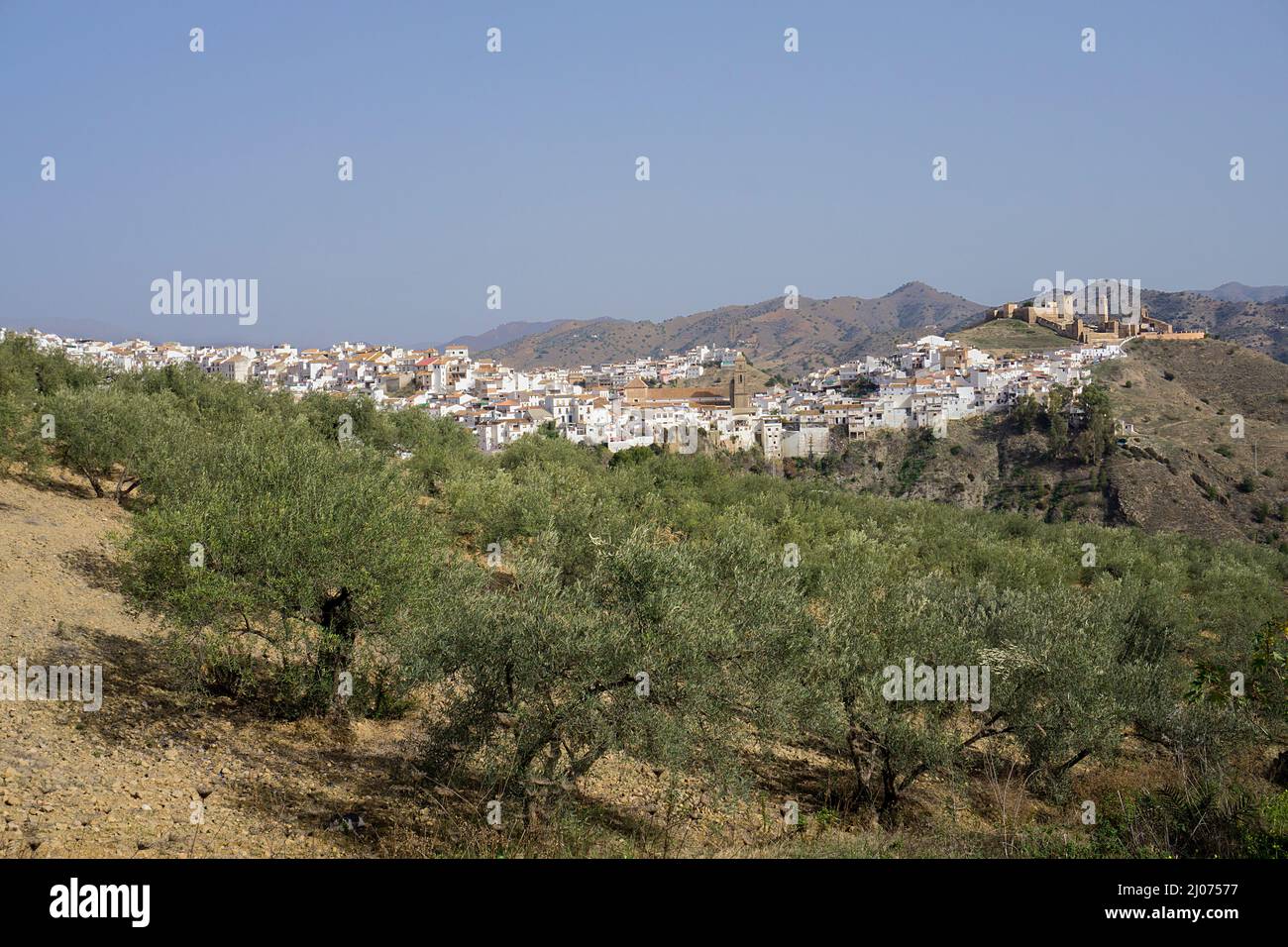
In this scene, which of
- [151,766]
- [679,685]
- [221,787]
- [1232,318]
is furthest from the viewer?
[1232,318]

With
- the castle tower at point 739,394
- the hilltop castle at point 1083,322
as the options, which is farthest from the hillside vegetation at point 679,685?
the hilltop castle at point 1083,322

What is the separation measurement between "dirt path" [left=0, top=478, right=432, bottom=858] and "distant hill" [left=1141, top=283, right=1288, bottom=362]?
163989mm

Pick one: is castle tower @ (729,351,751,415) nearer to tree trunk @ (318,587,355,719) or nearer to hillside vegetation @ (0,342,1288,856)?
hillside vegetation @ (0,342,1288,856)

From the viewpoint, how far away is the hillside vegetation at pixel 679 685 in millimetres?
8031

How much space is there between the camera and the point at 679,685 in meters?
8.16

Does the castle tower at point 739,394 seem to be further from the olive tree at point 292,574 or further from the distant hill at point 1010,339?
the olive tree at point 292,574

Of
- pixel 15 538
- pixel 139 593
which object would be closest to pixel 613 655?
pixel 139 593

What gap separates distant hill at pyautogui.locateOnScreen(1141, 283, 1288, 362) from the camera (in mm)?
147625

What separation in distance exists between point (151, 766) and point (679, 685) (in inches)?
203

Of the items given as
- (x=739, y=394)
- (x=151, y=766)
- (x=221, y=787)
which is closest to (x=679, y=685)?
(x=221, y=787)

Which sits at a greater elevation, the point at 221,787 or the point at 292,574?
the point at 292,574

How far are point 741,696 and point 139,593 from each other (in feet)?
23.5

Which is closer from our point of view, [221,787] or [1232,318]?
[221,787]

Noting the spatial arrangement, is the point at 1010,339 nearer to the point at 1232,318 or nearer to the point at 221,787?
the point at 1232,318
